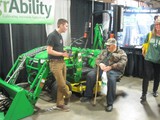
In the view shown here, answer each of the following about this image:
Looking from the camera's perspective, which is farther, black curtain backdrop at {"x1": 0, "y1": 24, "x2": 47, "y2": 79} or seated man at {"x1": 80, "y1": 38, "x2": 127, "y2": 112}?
black curtain backdrop at {"x1": 0, "y1": 24, "x2": 47, "y2": 79}

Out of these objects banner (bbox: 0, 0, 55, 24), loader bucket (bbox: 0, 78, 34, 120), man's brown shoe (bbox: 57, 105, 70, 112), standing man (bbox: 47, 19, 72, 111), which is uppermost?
banner (bbox: 0, 0, 55, 24)

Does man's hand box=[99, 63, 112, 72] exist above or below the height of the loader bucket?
above

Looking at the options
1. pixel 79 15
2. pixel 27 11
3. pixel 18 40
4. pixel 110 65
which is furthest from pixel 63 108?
pixel 79 15

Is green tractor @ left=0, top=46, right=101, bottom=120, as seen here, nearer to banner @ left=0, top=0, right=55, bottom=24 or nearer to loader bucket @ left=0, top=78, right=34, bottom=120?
loader bucket @ left=0, top=78, right=34, bottom=120

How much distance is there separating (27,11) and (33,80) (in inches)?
58.7

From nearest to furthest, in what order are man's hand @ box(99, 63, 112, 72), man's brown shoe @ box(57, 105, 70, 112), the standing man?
the standing man
man's brown shoe @ box(57, 105, 70, 112)
man's hand @ box(99, 63, 112, 72)

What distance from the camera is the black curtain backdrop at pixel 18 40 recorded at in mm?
4453

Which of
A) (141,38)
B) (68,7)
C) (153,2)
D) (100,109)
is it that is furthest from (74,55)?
(153,2)

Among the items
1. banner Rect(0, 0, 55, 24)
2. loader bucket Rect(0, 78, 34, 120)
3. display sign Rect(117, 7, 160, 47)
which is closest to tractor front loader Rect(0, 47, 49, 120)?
loader bucket Rect(0, 78, 34, 120)

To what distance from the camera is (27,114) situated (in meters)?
3.22

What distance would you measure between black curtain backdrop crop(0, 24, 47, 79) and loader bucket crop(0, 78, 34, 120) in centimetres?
138

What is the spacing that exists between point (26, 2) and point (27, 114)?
7.97 feet

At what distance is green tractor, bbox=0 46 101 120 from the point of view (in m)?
3.08

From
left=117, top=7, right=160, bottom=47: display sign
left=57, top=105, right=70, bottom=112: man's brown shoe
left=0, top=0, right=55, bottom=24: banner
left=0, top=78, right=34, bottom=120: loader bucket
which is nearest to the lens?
left=0, top=78, right=34, bottom=120: loader bucket
